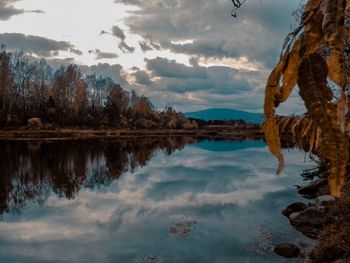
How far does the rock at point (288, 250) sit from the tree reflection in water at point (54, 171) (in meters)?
14.7

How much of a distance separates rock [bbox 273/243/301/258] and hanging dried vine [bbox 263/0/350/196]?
14.7 meters

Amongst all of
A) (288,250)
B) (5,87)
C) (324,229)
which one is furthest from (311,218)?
(5,87)

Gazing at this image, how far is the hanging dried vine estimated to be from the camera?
646 mm

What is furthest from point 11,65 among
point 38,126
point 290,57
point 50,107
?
point 290,57

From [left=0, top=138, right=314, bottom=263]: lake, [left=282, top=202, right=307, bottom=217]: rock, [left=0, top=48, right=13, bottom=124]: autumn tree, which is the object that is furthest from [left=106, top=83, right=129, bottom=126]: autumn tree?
[left=282, top=202, right=307, bottom=217]: rock

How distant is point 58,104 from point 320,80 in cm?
10754

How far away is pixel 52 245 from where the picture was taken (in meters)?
16.4

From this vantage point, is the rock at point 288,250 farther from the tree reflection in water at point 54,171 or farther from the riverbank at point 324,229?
the tree reflection in water at point 54,171

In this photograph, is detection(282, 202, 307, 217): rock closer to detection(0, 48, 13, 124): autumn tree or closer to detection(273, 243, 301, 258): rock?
detection(273, 243, 301, 258): rock

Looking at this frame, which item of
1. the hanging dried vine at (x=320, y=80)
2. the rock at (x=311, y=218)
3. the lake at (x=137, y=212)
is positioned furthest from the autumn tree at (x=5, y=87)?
the hanging dried vine at (x=320, y=80)

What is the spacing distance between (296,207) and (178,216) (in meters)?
6.62

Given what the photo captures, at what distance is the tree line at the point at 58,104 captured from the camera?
89.1 meters

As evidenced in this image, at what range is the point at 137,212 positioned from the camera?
22.8 meters

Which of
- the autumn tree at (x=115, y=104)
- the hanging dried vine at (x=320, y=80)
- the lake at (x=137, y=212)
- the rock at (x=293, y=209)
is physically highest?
the autumn tree at (x=115, y=104)
